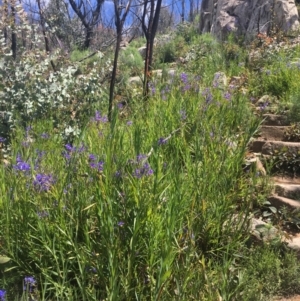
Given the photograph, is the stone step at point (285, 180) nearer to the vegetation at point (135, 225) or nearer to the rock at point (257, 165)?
the rock at point (257, 165)

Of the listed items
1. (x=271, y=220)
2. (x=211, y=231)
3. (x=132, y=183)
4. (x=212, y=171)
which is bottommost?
(x=271, y=220)

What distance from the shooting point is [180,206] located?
202 centimetres

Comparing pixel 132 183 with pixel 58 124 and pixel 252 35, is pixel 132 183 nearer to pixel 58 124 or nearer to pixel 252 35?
pixel 58 124

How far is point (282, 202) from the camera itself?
295 cm

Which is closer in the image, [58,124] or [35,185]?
[35,185]

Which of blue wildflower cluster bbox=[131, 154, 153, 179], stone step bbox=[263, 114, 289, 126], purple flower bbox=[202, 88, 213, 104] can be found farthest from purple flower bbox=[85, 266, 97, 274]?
stone step bbox=[263, 114, 289, 126]

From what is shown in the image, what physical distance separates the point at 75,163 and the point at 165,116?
1.38m

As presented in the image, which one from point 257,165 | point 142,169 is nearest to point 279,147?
point 257,165

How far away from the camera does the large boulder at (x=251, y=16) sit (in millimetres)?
11109

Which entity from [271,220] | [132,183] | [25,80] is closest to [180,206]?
[132,183]

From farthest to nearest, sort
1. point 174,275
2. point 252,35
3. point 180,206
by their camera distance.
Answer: point 252,35, point 180,206, point 174,275

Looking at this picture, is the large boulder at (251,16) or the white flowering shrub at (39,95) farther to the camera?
the large boulder at (251,16)

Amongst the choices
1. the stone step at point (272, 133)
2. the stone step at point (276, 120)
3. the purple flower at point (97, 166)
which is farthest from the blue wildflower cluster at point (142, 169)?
the stone step at point (276, 120)

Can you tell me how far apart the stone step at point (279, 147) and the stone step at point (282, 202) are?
25.2 inches
